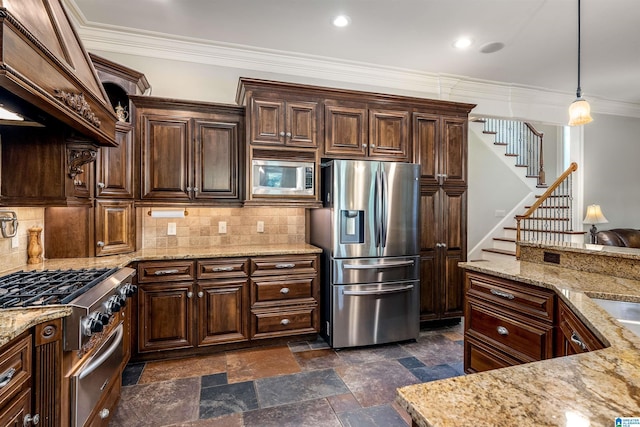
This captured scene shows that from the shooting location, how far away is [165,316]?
2818 mm

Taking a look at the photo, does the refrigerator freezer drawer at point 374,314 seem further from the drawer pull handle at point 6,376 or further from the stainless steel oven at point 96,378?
the drawer pull handle at point 6,376

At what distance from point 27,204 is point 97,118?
74cm

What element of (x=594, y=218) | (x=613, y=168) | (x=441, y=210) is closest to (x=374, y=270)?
(x=441, y=210)

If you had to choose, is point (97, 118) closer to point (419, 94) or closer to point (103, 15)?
point (103, 15)

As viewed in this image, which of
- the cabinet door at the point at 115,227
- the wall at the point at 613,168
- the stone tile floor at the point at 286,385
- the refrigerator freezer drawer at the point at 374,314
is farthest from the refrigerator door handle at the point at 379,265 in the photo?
the wall at the point at 613,168

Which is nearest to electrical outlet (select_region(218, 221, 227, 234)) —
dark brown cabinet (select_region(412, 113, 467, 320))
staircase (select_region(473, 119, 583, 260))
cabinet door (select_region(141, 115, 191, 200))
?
cabinet door (select_region(141, 115, 191, 200))

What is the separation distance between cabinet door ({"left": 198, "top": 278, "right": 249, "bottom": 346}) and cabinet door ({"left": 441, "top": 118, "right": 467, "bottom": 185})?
2.42 metres

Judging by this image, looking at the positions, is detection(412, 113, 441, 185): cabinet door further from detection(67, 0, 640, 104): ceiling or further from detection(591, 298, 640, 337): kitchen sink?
detection(591, 298, 640, 337): kitchen sink

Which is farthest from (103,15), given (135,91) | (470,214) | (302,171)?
(470,214)

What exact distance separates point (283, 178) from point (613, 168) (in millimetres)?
5434

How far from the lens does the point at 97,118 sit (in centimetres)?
177

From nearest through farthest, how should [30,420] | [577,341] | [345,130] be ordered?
[30,420] → [577,341] → [345,130]

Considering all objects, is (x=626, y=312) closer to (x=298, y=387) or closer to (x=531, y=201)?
(x=298, y=387)

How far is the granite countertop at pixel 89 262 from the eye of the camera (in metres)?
1.26
